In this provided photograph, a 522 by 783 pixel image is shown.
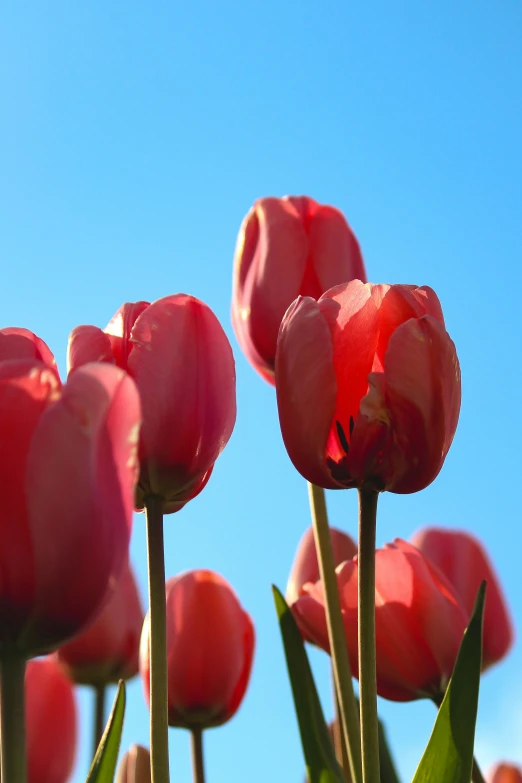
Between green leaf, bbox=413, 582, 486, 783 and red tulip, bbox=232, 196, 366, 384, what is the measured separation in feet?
1.05

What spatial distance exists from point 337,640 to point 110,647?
273 mm

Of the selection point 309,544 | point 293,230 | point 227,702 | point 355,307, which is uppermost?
point 293,230

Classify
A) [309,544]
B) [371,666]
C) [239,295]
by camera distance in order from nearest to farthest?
[371,666]
[239,295]
[309,544]

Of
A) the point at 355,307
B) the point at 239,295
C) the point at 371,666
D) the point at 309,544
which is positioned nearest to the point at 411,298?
the point at 355,307

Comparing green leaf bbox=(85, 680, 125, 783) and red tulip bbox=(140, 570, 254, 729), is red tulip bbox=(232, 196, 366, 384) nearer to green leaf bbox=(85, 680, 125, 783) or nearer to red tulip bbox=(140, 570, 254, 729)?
red tulip bbox=(140, 570, 254, 729)

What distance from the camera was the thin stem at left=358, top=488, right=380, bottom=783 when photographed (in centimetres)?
50

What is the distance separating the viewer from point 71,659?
2.88 ft

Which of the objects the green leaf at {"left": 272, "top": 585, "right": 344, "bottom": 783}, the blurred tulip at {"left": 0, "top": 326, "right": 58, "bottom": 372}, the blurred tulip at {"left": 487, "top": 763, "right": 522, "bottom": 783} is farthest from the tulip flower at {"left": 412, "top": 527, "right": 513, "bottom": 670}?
the blurred tulip at {"left": 0, "top": 326, "right": 58, "bottom": 372}

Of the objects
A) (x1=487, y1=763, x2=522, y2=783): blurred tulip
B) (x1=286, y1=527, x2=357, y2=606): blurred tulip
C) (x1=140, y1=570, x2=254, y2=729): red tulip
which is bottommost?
(x1=487, y1=763, x2=522, y2=783): blurred tulip

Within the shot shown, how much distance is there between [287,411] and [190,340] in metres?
0.07

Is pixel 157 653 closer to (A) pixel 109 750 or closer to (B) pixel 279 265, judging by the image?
(A) pixel 109 750

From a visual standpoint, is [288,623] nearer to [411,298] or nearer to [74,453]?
[411,298]

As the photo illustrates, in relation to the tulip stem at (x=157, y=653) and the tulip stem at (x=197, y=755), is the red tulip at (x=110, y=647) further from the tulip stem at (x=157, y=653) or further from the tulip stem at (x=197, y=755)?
the tulip stem at (x=157, y=653)

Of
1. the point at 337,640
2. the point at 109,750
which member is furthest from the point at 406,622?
the point at 109,750
